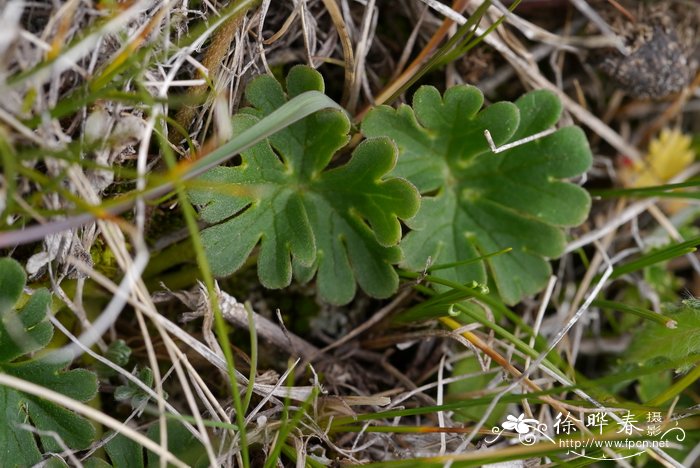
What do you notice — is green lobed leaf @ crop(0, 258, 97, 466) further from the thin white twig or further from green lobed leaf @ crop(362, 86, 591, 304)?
the thin white twig

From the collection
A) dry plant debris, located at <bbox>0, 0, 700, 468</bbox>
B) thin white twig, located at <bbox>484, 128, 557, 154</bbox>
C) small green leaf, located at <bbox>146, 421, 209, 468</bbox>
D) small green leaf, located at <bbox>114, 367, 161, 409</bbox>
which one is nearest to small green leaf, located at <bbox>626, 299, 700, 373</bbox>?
dry plant debris, located at <bbox>0, 0, 700, 468</bbox>

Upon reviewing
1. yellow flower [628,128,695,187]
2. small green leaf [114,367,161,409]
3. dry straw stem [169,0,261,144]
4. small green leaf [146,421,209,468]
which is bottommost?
small green leaf [146,421,209,468]

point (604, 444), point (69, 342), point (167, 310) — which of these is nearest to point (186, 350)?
point (167, 310)

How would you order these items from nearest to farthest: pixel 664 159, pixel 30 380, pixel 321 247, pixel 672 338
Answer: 1. pixel 30 380
2. pixel 321 247
3. pixel 672 338
4. pixel 664 159

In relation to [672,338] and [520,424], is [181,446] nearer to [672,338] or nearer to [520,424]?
[520,424]

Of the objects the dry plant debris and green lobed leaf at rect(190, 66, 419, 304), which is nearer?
the dry plant debris

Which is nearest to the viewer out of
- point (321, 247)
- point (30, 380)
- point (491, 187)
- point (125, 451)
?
point (30, 380)

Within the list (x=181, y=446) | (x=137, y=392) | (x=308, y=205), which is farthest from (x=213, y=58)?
(x=181, y=446)

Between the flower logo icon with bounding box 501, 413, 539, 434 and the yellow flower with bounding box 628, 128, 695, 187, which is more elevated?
the yellow flower with bounding box 628, 128, 695, 187
